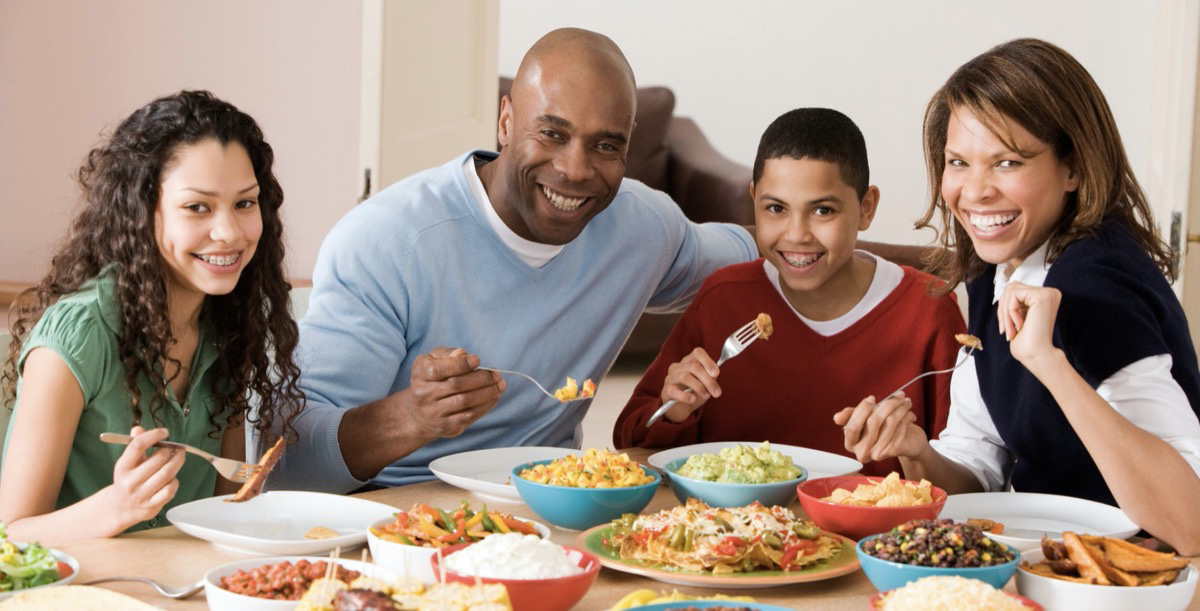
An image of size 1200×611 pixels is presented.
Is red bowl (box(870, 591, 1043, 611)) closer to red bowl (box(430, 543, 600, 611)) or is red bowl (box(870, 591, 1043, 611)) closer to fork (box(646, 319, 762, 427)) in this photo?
red bowl (box(430, 543, 600, 611))

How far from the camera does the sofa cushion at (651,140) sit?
22.6ft

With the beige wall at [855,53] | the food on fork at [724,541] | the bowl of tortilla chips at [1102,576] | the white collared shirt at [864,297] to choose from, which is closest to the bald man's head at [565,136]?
the white collared shirt at [864,297]

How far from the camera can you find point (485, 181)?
2.39 m

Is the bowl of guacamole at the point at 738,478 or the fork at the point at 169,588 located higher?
the bowl of guacamole at the point at 738,478

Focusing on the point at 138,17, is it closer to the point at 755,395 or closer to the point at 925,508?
the point at 755,395

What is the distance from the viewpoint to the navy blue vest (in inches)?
63.6

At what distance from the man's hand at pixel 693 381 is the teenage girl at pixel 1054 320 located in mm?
275

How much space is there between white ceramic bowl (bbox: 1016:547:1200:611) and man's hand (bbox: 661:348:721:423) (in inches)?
32.4

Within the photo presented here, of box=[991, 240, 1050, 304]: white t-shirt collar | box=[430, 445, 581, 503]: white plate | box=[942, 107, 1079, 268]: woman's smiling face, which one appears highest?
box=[942, 107, 1079, 268]: woman's smiling face

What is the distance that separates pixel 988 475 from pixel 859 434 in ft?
0.98

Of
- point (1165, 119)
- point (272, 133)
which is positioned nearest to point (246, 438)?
point (1165, 119)

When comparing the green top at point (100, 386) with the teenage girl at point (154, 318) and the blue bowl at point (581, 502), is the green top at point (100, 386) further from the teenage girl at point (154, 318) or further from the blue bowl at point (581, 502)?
the blue bowl at point (581, 502)

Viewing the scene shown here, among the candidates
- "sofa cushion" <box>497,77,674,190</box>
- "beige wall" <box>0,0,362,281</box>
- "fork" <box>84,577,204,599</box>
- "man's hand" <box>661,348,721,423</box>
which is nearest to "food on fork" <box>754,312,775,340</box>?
"man's hand" <box>661,348,721,423</box>

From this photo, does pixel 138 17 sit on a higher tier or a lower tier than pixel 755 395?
higher
